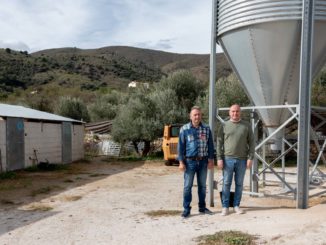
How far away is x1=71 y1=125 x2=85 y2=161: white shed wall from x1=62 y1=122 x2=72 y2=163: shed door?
1.77ft

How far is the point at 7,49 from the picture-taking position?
232 feet

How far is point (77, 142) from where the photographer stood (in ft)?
80.0

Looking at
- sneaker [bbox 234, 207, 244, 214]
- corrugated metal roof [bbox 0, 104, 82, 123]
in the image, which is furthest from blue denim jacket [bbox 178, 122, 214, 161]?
corrugated metal roof [bbox 0, 104, 82, 123]

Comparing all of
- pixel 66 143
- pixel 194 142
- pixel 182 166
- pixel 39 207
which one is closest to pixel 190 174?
pixel 182 166

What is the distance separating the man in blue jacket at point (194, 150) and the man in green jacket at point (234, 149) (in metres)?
0.24

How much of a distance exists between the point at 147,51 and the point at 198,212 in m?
110

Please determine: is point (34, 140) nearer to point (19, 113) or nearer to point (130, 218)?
point (19, 113)

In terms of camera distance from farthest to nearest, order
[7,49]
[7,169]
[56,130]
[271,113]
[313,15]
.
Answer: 1. [7,49]
2. [56,130]
3. [7,169]
4. [271,113]
5. [313,15]

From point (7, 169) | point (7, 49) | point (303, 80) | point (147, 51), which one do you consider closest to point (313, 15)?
point (303, 80)

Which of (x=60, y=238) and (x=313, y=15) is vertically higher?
(x=313, y=15)

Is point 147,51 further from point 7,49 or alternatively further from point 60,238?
point 60,238

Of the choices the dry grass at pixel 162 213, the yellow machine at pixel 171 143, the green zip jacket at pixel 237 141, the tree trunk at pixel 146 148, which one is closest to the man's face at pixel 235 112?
the green zip jacket at pixel 237 141

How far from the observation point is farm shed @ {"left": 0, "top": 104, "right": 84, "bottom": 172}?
1659 cm

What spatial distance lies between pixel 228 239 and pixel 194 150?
197cm
